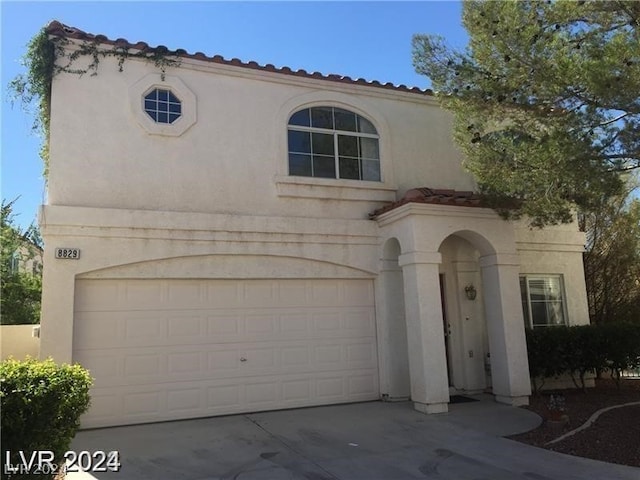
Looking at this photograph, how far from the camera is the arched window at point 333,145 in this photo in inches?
420

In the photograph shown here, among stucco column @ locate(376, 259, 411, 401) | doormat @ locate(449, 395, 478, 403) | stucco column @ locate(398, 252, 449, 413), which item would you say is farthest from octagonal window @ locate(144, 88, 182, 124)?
doormat @ locate(449, 395, 478, 403)

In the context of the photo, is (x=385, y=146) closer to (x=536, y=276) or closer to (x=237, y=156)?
(x=237, y=156)

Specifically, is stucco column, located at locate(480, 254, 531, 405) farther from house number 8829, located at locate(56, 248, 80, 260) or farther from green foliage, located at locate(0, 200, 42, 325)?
green foliage, located at locate(0, 200, 42, 325)

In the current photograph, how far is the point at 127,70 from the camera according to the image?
9523 millimetres

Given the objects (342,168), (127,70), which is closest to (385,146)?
(342,168)

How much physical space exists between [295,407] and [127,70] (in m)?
6.89

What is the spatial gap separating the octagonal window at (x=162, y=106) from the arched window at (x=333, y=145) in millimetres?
2274

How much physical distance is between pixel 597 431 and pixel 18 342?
10.2m

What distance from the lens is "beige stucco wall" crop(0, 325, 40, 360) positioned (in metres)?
9.95

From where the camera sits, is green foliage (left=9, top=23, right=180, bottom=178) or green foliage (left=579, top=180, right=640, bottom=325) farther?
green foliage (left=579, top=180, right=640, bottom=325)

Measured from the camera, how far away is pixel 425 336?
9.12 m

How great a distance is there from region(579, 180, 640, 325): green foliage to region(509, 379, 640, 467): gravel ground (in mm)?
4012

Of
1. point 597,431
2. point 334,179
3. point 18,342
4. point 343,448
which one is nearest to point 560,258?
point 597,431

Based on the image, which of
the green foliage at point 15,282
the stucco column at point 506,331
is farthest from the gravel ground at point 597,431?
the green foliage at point 15,282
